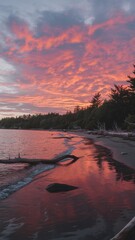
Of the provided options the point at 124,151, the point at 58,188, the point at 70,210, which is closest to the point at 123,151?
the point at 124,151

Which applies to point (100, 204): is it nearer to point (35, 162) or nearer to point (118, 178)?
point (118, 178)

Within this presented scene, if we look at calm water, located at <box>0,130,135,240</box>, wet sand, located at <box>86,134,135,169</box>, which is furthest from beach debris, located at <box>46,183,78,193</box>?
wet sand, located at <box>86,134,135,169</box>

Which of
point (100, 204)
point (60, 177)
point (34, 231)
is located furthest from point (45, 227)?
point (60, 177)

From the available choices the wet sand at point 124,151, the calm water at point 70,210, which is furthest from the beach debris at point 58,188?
the wet sand at point 124,151

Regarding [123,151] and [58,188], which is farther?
[123,151]

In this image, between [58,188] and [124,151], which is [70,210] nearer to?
[58,188]

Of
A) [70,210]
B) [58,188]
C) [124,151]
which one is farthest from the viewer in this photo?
[124,151]

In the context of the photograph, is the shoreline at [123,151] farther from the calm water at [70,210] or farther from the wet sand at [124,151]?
the calm water at [70,210]

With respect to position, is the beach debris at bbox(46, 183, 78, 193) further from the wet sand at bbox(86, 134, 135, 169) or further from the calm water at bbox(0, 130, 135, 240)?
the wet sand at bbox(86, 134, 135, 169)

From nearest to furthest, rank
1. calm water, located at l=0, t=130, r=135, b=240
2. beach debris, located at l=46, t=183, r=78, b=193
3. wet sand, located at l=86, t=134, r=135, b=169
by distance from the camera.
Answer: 1. calm water, located at l=0, t=130, r=135, b=240
2. beach debris, located at l=46, t=183, r=78, b=193
3. wet sand, located at l=86, t=134, r=135, b=169

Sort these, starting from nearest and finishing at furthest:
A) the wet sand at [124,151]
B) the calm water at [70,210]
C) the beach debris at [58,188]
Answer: the calm water at [70,210] → the beach debris at [58,188] → the wet sand at [124,151]

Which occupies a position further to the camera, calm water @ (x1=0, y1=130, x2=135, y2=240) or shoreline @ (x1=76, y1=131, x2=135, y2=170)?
shoreline @ (x1=76, y1=131, x2=135, y2=170)

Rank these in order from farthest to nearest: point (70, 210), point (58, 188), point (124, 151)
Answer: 1. point (124, 151)
2. point (58, 188)
3. point (70, 210)

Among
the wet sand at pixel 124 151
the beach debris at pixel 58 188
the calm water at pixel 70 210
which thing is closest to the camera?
the calm water at pixel 70 210
